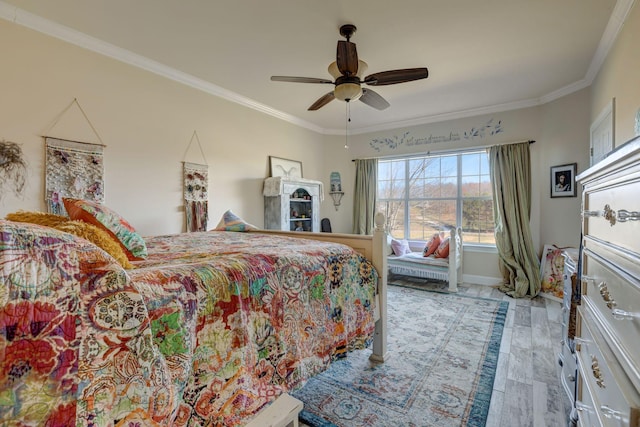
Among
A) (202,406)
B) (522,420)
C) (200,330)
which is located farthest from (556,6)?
(202,406)

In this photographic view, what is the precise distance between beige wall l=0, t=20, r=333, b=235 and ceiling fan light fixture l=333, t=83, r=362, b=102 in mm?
1889

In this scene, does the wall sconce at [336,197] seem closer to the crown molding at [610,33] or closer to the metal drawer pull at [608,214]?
the crown molding at [610,33]

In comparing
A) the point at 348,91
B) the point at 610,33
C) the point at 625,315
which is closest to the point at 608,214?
the point at 625,315

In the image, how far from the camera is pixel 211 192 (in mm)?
3611

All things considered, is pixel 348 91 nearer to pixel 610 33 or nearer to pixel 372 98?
pixel 372 98

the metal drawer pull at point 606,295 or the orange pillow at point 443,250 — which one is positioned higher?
the metal drawer pull at point 606,295

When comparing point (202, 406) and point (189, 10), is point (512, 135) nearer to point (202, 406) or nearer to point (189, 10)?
point (189, 10)

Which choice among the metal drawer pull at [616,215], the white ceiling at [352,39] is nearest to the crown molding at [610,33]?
the white ceiling at [352,39]

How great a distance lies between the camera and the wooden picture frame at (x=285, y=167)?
4418mm

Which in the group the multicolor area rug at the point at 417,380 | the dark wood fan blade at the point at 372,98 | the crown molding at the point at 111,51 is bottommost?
the multicolor area rug at the point at 417,380

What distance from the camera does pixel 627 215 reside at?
608mm

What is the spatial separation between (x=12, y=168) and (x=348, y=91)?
272 centimetres

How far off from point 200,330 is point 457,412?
5.00 feet

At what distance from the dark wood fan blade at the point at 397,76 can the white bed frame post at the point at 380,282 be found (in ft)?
3.86
